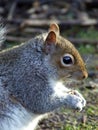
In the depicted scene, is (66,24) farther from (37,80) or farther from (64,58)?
(37,80)

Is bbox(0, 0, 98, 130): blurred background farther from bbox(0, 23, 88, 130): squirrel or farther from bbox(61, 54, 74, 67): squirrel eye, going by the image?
bbox(61, 54, 74, 67): squirrel eye

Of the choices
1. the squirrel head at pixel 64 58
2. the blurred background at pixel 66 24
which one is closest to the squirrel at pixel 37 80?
the squirrel head at pixel 64 58

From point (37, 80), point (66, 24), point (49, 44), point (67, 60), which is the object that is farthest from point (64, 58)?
point (66, 24)

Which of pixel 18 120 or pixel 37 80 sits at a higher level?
pixel 37 80

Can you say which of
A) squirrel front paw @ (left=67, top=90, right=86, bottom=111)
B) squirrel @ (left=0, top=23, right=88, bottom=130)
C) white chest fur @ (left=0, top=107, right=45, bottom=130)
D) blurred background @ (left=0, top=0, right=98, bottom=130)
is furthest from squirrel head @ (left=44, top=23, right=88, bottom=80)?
blurred background @ (left=0, top=0, right=98, bottom=130)

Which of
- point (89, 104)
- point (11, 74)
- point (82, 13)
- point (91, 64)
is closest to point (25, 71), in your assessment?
point (11, 74)

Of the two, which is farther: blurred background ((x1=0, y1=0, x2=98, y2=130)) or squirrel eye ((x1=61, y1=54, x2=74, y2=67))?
blurred background ((x1=0, y1=0, x2=98, y2=130))

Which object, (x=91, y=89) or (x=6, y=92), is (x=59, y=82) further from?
(x=91, y=89)
